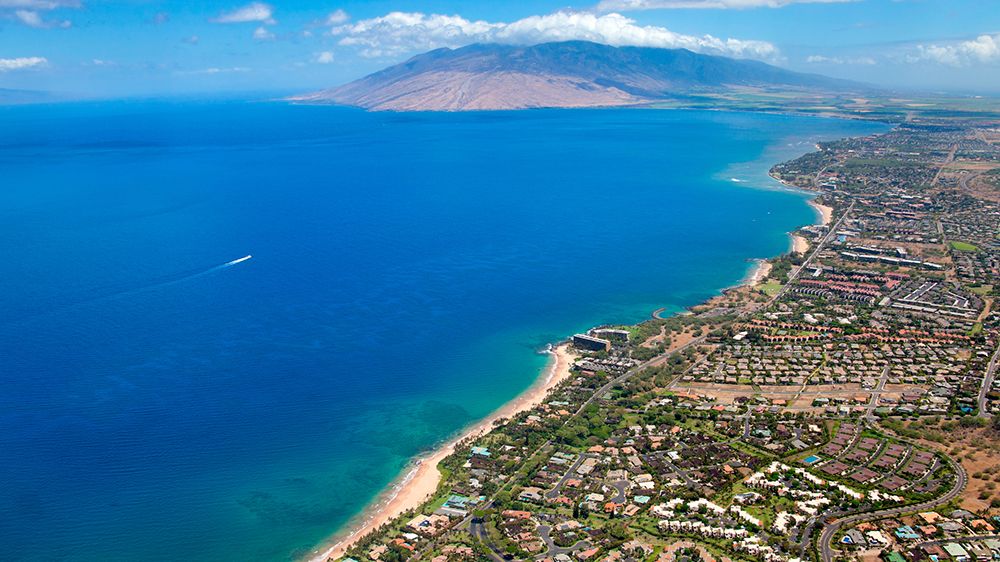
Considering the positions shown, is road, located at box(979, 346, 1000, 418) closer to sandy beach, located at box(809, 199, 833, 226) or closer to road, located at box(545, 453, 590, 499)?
road, located at box(545, 453, 590, 499)

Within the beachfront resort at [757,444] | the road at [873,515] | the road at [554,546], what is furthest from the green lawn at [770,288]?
the road at [554,546]

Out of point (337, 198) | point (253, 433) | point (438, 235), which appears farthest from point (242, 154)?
point (253, 433)

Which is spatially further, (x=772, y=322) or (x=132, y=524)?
(x=772, y=322)

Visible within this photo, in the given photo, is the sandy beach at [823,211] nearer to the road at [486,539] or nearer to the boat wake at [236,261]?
the boat wake at [236,261]

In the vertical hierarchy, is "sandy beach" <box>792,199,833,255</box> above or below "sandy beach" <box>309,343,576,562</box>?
above

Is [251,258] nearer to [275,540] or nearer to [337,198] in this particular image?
[337,198]

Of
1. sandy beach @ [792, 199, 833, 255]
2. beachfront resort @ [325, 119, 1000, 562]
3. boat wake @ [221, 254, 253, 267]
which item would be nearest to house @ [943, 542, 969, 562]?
beachfront resort @ [325, 119, 1000, 562]
